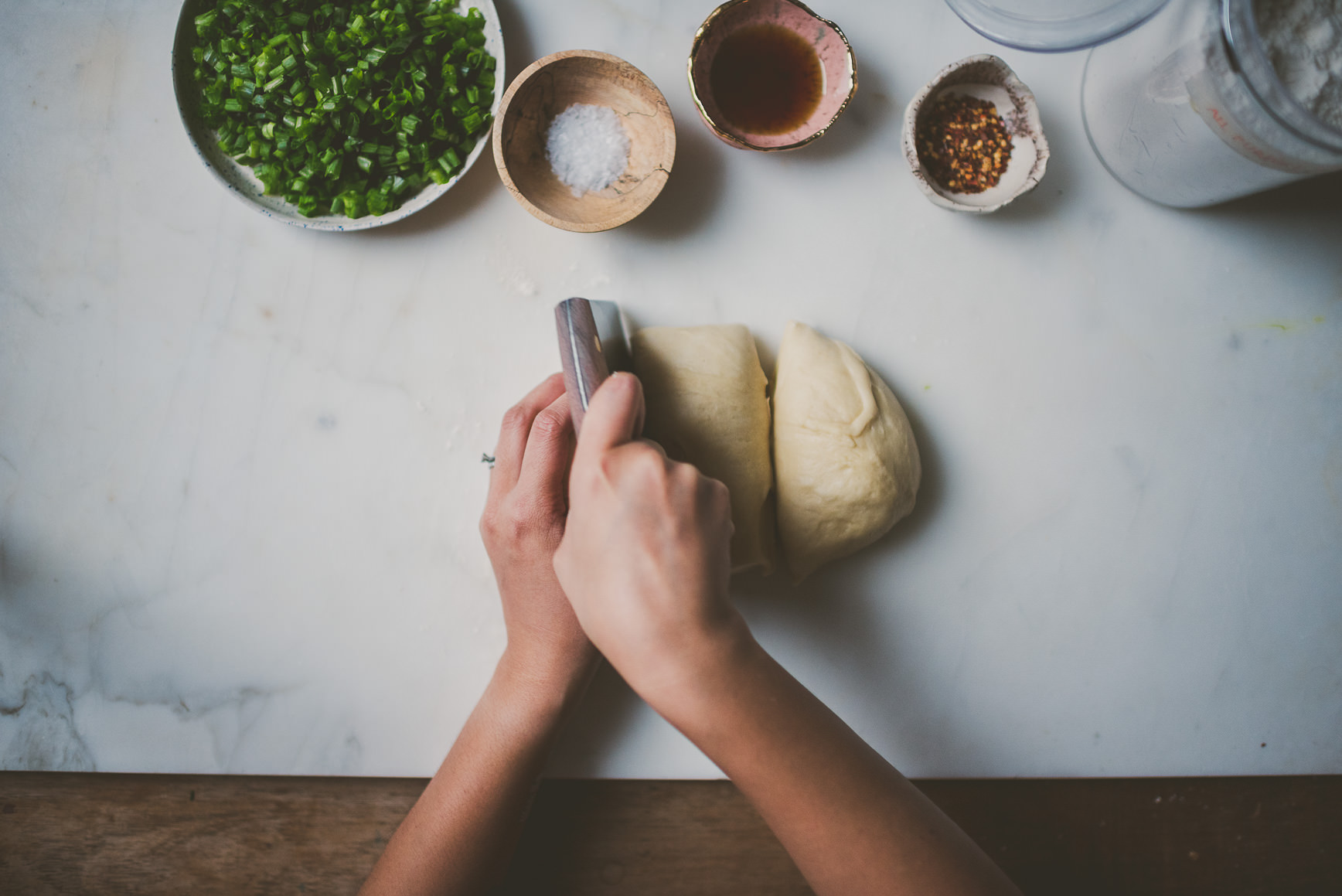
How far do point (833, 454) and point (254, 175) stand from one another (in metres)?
1.19

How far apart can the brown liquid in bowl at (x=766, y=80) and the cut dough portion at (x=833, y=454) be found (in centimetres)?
43

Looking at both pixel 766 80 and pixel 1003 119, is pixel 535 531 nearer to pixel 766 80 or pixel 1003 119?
pixel 766 80

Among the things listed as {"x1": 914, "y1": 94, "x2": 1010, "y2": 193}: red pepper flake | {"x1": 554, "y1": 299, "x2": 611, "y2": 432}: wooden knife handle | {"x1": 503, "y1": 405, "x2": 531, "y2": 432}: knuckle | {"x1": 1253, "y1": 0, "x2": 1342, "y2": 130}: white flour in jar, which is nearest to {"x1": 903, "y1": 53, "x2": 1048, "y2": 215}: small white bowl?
{"x1": 914, "y1": 94, "x2": 1010, "y2": 193}: red pepper flake

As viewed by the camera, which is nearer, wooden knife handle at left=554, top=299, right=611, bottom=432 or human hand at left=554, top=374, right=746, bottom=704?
human hand at left=554, top=374, right=746, bottom=704

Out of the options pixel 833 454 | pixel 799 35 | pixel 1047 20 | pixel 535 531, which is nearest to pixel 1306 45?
pixel 1047 20

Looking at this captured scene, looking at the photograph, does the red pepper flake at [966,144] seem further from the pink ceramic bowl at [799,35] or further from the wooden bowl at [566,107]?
the wooden bowl at [566,107]

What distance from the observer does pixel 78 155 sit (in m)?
1.31

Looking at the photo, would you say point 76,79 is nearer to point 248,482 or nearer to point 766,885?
point 248,482

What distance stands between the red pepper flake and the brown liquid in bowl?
0.77 feet

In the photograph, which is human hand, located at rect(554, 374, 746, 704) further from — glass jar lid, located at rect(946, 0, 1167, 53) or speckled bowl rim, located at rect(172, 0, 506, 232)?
glass jar lid, located at rect(946, 0, 1167, 53)

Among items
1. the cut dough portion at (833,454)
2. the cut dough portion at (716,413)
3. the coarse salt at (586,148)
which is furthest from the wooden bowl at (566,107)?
the cut dough portion at (833,454)

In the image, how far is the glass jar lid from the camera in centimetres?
123

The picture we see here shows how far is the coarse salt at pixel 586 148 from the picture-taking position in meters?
1.24

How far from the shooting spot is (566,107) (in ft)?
4.17
